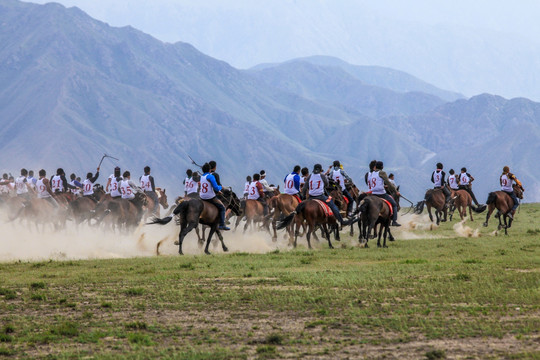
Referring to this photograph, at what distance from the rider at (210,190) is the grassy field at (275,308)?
2668mm

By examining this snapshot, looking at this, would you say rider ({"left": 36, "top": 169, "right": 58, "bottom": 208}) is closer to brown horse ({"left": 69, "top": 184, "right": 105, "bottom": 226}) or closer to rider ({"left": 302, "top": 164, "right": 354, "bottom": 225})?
brown horse ({"left": 69, "top": 184, "right": 105, "bottom": 226})

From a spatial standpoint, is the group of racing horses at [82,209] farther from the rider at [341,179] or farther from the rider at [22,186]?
the rider at [341,179]

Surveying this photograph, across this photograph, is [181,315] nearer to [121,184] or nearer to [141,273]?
[141,273]

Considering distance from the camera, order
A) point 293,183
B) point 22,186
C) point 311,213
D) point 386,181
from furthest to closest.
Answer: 1. point 22,186
2. point 293,183
3. point 386,181
4. point 311,213

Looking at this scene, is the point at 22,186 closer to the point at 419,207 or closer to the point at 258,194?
the point at 258,194

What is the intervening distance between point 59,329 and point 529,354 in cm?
675

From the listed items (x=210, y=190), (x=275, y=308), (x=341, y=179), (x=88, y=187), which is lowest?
(x=275, y=308)

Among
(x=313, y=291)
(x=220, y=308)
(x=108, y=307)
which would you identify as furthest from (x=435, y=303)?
(x=108, y=307)

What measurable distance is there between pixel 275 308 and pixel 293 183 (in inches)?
698

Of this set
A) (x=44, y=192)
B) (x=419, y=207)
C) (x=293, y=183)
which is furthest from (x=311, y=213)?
(x=44, y=192)

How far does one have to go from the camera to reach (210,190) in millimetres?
26781

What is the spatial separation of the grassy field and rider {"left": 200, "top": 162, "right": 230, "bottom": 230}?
267 centimetres

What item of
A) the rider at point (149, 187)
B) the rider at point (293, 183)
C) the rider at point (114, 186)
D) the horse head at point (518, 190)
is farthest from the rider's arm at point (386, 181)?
the rider at point (149, 187)

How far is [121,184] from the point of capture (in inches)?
1396
